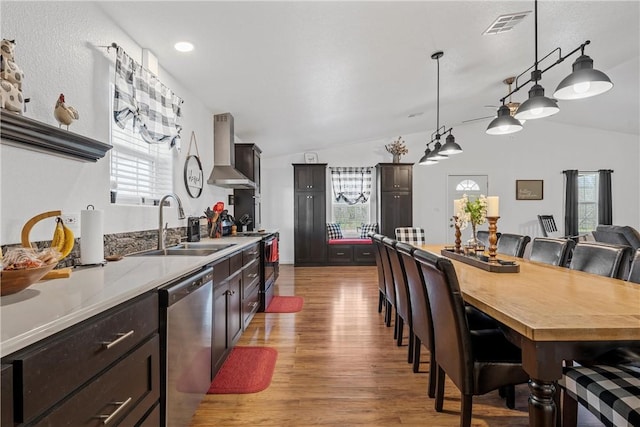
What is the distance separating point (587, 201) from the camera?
752 centimetres

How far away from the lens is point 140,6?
1.99 meters

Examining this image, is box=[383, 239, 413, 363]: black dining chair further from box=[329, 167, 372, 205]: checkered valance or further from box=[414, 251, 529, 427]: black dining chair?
box=[329, 167, 372, 205]: checkered valance

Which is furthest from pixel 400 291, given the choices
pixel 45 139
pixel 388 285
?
pixel 45 139

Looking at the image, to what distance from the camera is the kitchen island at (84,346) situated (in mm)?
719

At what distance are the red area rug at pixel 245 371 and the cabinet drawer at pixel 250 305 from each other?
302 mm

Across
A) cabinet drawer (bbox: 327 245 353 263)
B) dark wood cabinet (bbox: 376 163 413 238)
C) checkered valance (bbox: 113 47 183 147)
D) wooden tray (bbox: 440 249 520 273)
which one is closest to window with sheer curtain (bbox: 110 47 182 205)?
checkered valance (bbox: 113 47 183 147)

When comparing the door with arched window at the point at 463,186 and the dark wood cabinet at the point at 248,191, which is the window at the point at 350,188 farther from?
the dark wood cabinet at the point at 248,191

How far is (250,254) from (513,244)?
2.68 m

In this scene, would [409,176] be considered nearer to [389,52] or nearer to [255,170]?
[255,170]

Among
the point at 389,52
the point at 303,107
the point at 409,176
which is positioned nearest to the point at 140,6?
the point at 389,52

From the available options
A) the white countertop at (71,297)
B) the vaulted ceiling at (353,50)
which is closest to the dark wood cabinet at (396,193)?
the vaulted ceiling at (353,50)

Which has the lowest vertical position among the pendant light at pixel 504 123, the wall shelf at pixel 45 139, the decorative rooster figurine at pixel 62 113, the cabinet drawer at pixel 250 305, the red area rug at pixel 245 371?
the red area rug at pixel 245 371

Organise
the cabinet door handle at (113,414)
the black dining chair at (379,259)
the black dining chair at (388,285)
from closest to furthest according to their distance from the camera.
A: the cabinet door handle at (113,414), the black dining chair at (388,285), the black dining chair at (379,259)

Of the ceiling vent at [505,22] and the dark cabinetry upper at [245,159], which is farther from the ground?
the ceiling vent at [505,22]
